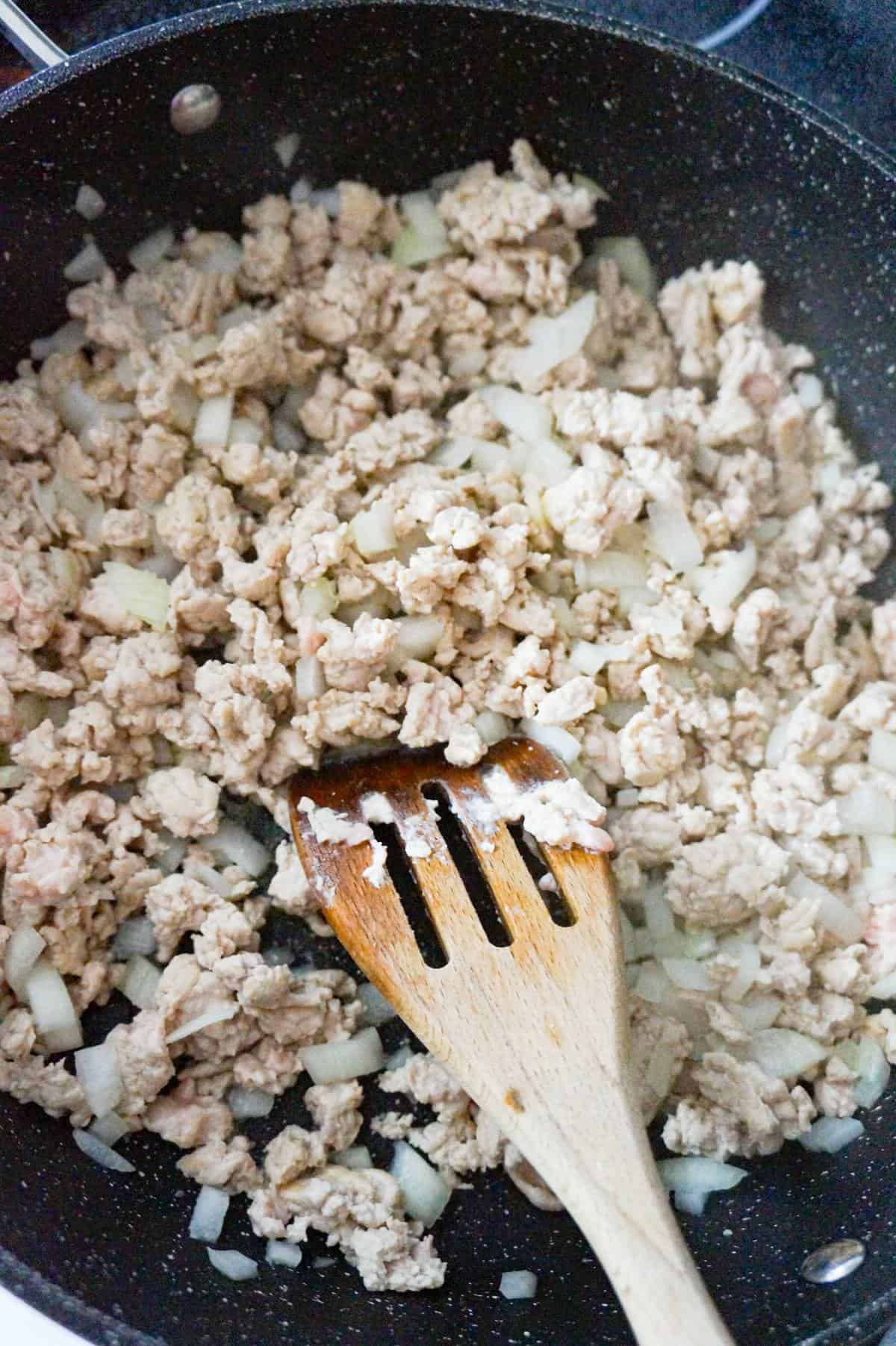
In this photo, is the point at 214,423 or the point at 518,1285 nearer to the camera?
the point at 518,1285

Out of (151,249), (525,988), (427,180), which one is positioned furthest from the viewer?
(427,180)

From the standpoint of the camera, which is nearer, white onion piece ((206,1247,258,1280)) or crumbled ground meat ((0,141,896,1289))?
white onion piece ((206,1247,258,1280))

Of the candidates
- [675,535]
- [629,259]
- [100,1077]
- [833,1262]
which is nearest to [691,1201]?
[833,1262]

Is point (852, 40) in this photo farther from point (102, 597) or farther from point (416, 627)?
point (102, 597)

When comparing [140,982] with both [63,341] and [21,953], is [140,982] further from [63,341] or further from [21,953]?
[63,341]

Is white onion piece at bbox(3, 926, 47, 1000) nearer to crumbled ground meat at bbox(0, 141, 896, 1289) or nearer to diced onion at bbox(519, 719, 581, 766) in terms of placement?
crumbled ground meat at bbox(0, 141, 896, 1289)

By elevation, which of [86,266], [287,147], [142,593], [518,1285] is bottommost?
[518,1285]

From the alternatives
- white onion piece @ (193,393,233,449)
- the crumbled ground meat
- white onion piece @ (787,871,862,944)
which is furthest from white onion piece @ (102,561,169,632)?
Result: white onion piece @ (787,871,862,944)
